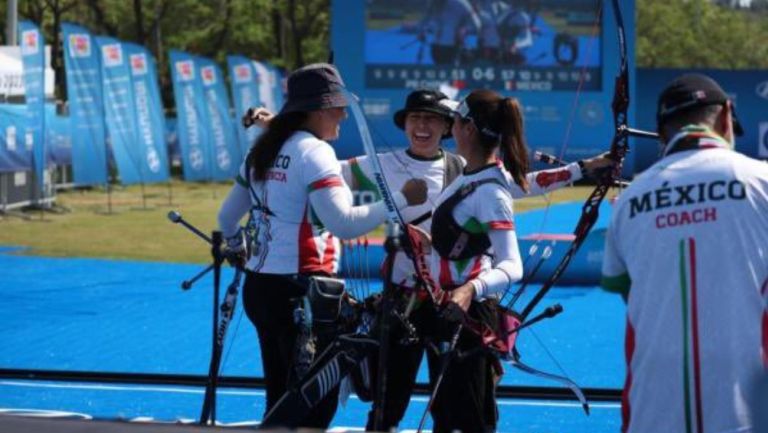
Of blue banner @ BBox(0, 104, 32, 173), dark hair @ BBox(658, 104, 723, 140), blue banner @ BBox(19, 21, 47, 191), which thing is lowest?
blue banner @ BBox(0, 104, 32, 173)

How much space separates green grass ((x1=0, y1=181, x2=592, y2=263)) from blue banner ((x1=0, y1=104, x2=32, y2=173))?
1042 millimetres

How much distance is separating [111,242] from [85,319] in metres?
7.47

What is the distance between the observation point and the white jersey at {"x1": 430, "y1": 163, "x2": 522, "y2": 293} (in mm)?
4637

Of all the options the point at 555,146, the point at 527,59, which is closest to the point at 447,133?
the point at 527,59

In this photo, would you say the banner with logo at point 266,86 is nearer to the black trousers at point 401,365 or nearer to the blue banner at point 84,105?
the blue banner at point 84,105

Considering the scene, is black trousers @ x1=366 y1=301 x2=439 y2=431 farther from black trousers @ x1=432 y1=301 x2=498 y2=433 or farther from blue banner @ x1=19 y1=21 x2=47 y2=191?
blue banner @ x1=19 y1=21 x2=47 y2=191

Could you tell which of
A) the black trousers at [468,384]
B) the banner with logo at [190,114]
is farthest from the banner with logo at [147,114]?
the black trousers at [468,384]

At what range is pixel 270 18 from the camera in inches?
2051

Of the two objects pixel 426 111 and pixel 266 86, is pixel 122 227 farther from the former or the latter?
pixel 426 111

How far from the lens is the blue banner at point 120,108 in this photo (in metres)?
23.0

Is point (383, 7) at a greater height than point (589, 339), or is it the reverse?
point (383, 7)

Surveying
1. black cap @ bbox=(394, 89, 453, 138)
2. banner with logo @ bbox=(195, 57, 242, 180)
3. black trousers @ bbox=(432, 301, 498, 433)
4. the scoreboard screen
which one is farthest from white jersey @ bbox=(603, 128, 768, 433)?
banner with logo @ bbox=(195, 57, 242, 180)

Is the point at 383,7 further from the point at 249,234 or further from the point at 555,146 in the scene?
the point at 249,234

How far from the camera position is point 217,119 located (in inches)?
1180
